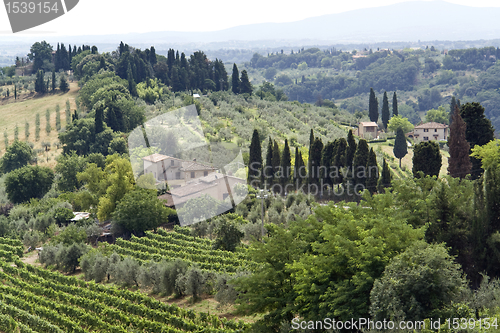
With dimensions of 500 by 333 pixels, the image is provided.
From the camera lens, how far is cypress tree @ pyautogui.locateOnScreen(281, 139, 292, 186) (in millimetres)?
54688

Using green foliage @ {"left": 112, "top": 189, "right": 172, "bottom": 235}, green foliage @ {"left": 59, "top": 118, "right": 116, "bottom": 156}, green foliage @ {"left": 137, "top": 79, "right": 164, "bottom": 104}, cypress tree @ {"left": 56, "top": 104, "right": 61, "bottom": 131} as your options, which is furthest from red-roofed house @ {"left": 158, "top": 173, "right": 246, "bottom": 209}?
green foliage @ {"left": 137, "top": 79, "right": 164, "bottom": 104}

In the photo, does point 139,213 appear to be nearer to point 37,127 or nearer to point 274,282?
point 274,282

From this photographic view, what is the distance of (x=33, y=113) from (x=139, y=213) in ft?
193

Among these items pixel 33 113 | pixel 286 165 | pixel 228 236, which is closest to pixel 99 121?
pixel 33 113

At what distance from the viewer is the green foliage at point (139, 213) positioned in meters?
43.3

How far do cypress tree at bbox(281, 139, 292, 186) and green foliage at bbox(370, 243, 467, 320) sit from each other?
3546cm

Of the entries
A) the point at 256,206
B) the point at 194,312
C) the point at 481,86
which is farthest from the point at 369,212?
the point at 481,86

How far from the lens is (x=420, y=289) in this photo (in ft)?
62.0

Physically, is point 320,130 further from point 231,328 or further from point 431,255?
point 431,255

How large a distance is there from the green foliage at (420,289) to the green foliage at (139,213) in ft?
90.0

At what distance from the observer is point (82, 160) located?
6053 cm

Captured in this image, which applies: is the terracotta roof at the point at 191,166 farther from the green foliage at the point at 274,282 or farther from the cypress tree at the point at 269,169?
the green foliage at the point at 274,282

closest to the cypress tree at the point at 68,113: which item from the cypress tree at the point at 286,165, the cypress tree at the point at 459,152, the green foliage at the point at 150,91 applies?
the green foliage at the point at 150,91

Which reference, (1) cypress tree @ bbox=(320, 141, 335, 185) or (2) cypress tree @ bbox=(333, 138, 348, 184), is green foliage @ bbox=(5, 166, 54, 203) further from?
(2) cypress tree @ bbox=(333, 138, 348, 184)
